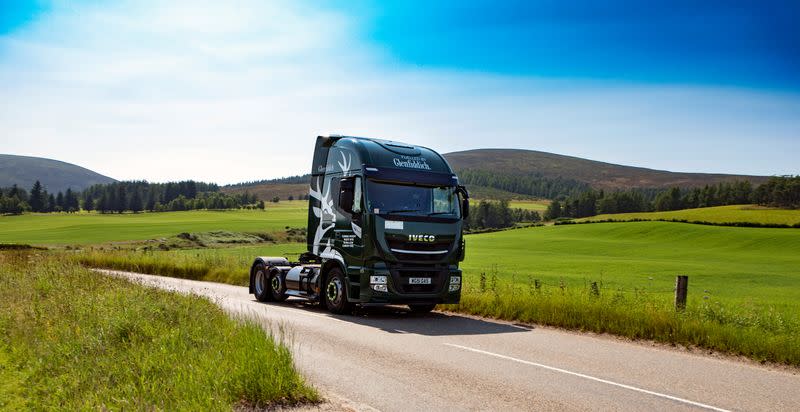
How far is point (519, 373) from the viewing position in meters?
8.73

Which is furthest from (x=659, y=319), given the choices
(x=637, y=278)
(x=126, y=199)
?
(x=126, y=199)

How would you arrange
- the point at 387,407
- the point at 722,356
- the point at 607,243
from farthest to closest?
the point at 607,243, the point at 722,356, the point at 387,407

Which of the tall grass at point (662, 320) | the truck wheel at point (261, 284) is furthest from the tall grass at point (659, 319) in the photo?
the truck wheel at point (261, 284)

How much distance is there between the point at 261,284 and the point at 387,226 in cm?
640

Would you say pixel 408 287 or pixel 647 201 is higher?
pixel 647 201

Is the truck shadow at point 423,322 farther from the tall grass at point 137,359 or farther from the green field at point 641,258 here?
the green field at point 641,258

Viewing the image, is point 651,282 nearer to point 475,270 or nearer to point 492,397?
point 475,270

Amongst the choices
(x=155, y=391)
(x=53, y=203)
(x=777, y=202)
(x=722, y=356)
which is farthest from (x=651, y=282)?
(x=53, y=203)

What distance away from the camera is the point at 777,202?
11375cm

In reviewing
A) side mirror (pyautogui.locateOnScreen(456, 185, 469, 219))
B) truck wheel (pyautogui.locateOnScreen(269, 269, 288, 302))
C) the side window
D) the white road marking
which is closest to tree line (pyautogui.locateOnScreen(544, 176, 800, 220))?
truck wheel (pyautogui.locateOnScreen(269, 269, 288, 302))

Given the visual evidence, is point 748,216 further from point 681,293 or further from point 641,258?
point 681,293

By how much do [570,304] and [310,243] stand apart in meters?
6.70

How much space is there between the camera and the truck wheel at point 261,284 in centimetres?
1875

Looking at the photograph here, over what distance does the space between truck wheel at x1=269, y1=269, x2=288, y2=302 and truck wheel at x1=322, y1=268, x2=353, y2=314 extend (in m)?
2.41
